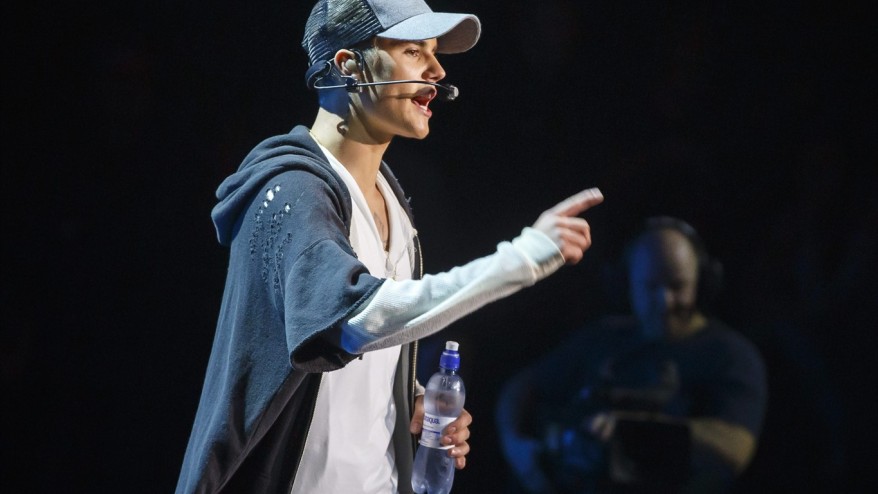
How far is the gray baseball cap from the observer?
4.37 feet

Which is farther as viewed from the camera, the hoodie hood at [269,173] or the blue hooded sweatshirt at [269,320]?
the hoodie hood at [269,173]

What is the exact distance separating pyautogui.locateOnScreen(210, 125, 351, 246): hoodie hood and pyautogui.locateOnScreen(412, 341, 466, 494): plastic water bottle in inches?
13.8

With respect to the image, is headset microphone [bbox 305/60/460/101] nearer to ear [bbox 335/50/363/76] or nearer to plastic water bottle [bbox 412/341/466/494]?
ear [bbox 335/50/363/76]

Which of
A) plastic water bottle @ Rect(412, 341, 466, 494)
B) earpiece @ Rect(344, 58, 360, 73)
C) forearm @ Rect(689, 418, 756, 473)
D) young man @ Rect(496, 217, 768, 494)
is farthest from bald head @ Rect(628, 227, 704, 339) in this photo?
earpiece @ Rect(344, 58, 360, 73)

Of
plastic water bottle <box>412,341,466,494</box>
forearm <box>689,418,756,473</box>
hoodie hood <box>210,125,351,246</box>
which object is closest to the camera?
hoodie hood <box>210,125,351,246</box>

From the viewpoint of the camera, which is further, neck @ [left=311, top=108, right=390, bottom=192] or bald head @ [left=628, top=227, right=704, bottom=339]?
bald head @ [left=628, top=227, right=704, bottom=339]

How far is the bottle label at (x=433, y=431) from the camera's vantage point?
1.38 meters

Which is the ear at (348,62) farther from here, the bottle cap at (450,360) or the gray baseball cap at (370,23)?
the bottle cap at (450,360)

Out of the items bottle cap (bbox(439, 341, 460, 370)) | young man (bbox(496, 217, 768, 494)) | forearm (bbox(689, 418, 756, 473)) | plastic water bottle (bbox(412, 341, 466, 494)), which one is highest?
bottle cap (bbox(439, 341, 460, 370))

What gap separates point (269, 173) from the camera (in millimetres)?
1188

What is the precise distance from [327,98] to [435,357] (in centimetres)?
101

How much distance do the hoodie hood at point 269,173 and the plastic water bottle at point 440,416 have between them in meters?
0.35

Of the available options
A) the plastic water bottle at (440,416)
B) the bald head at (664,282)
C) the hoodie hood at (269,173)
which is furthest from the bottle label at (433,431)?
the bald head at (664,282)

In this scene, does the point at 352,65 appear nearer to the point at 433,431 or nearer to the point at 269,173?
the point at 269,173
